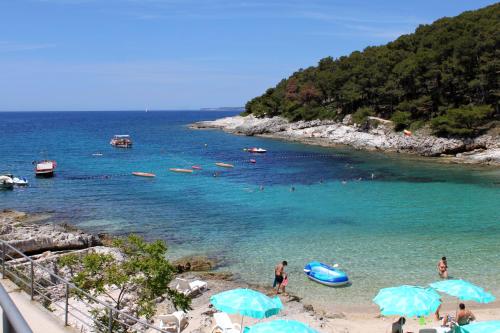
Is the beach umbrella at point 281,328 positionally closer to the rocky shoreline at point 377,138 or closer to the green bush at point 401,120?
the rocky shoreline at point 377,138

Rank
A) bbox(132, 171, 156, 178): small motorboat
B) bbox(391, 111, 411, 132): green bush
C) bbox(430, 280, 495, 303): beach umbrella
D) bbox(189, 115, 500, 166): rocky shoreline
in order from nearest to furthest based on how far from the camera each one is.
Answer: bbox(430, 280, 495, 303): beach umbrella, bbox(132, 171, 156, 178): small motorboat, bbox(189, 115, 500, 166): rocky shoreline, bbox(391, 111, 411, 132): green bush

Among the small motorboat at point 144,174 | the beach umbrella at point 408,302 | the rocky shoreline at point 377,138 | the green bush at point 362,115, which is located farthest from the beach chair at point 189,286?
the green bush at point 362,115

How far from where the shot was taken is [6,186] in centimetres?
4412

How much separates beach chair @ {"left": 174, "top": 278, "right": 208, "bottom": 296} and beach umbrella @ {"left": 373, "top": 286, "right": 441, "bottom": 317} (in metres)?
7.64

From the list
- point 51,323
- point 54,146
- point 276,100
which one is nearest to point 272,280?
point 51,323

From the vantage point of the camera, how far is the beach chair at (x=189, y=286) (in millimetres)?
18812

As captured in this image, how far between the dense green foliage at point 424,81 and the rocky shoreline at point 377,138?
6.46 ft

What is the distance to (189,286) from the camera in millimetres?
19000

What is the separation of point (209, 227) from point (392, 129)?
5390 cm

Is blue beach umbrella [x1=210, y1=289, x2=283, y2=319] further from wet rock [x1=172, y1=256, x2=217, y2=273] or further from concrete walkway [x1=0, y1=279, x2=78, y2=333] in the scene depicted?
wet rock [x1=172, y1=256, x2=217, y2=273]

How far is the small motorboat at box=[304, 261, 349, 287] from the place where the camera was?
20.2m

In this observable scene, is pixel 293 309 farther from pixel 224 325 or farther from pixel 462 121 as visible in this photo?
pixel 462 121

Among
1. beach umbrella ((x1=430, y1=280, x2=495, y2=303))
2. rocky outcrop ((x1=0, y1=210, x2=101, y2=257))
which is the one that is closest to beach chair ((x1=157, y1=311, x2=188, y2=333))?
beach umbrella ((x1=430, y1=280, x2=495, y2=303))

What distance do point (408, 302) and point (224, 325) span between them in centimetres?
613
